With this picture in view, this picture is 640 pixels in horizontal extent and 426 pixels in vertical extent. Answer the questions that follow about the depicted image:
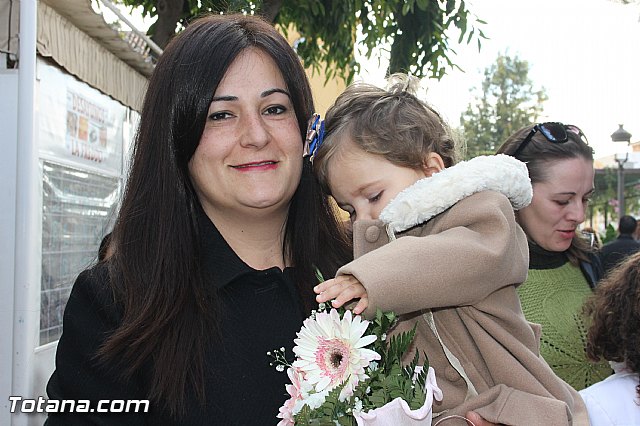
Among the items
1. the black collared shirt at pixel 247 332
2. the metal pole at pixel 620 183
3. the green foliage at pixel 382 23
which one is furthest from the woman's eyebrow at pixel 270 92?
the metal pole at pixel 620 183

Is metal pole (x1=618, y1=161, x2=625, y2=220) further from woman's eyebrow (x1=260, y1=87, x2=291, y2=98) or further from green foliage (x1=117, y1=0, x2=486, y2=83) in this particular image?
woman's eyebrow (x1=260, y1=87, x2=291, y2=98)

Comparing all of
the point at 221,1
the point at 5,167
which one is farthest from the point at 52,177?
the point at 221,1

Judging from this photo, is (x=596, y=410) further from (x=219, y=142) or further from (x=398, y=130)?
(x=219, y=142)

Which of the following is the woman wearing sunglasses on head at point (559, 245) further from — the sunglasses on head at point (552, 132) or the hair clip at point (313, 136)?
the hair clip at point (313, 136)

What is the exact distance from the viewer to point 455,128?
2789 millimetres

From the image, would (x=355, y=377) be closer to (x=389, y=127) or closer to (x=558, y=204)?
(x=389, y=127)

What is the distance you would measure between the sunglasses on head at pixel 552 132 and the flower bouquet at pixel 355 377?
6.72ft

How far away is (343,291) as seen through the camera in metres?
1.79

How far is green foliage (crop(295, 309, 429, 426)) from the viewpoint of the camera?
166 cm

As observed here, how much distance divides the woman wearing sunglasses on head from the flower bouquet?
1644mm

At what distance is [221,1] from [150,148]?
1.97m

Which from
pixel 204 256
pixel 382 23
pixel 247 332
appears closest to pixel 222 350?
pixel 247 332

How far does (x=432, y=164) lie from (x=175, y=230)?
882 mm

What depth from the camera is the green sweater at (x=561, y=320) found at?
322cm
